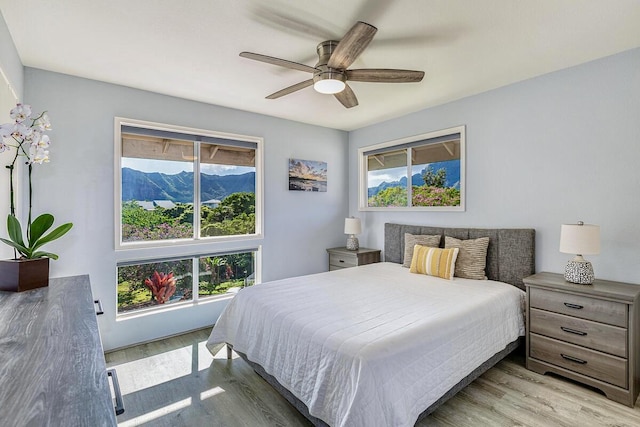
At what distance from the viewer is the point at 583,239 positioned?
2.36 m

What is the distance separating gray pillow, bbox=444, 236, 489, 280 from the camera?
3131 millimetres

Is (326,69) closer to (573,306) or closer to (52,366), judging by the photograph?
(52,366)

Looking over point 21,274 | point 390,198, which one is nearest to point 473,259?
point 390,198

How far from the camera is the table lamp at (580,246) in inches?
92.4

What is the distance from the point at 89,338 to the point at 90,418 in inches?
20.5

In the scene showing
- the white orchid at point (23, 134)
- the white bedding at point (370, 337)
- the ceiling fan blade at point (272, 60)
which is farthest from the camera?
the ceiling fan blade at point (272, 60)

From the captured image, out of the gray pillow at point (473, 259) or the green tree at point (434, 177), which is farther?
the green tree at point (434, 177)

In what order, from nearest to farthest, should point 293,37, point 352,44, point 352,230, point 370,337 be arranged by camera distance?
1. point 370,337
2. point 352,44
3. point 293,37
4. point 352,230

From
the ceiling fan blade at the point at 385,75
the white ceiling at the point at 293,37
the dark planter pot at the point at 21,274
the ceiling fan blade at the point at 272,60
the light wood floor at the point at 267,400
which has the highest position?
the white ceiling at the point at 293,37

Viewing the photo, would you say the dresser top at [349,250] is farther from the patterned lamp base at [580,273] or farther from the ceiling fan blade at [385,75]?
the ceiling fan blade at [385,75]

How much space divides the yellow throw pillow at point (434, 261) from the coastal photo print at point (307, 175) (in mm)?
1806

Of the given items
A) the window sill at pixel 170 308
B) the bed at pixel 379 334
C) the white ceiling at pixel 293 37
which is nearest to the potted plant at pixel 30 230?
the white ceiling at pixel 293 37

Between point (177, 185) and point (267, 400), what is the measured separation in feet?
8.02

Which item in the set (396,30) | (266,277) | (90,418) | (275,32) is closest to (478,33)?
(396,30)
